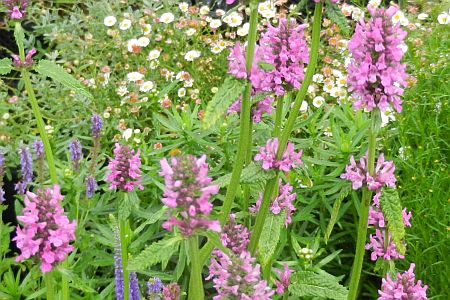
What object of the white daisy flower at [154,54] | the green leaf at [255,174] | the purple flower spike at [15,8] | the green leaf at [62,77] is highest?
the purple flower spike at [15,8]

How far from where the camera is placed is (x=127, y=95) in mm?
4227

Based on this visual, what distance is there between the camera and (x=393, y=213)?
5.84 feet

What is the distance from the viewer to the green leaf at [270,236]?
183cm

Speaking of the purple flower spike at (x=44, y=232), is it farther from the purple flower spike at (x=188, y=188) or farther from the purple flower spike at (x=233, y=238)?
the purple flower spike at (x=233, y=238)

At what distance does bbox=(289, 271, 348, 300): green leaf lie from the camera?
1.91 m

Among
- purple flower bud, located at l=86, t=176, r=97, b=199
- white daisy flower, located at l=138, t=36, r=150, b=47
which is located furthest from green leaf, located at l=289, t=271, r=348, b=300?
white daisy flower, located at l=138, t=36, r=150, b=47

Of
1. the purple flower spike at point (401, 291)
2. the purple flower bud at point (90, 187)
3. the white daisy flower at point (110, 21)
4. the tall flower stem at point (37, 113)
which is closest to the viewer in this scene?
the purple flower spike at point (401, 291)

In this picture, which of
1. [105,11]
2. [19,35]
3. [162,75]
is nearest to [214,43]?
[162,75]

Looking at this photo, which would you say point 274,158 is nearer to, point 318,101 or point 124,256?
point 124,256

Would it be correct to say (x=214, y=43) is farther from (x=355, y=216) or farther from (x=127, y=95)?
(x=355, y=216)

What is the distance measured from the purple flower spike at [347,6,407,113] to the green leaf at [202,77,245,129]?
10.4 inches

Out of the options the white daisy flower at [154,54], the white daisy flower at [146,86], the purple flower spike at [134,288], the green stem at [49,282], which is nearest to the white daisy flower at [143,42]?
the white daisy flower at [154,54]

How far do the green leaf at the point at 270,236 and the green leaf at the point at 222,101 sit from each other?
0.43 metres

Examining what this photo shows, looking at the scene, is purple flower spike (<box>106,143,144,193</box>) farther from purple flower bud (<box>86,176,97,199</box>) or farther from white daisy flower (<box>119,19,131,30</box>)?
white daisy flower (<box>119,19,131,30</box>)
